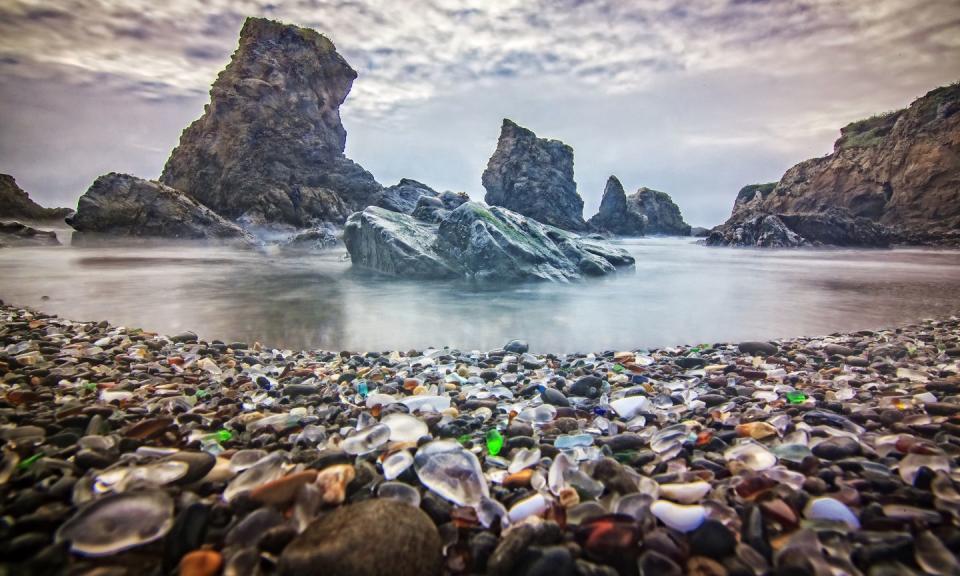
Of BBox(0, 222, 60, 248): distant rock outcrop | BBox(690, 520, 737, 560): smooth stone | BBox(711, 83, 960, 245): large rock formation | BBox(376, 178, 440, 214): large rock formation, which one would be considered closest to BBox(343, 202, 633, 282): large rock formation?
BBox(690, 520, 737, 560): smooth stone

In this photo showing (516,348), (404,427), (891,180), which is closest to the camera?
(404,427)

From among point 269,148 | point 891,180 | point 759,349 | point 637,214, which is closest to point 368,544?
point 759,349

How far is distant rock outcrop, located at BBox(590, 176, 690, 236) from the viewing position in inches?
2985

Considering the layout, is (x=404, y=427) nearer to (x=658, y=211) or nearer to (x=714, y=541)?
(x=714, y=541)

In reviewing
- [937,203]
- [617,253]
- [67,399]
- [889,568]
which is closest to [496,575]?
[889,568]

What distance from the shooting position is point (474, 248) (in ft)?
33.6

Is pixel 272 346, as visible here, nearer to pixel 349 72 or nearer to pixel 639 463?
pixel 639 463

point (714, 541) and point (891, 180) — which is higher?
point (891, 180)

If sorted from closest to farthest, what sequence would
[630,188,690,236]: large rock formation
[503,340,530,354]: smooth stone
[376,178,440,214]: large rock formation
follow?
[503,340,530,354]: smooth stone → [376,178,440,214]: large rock formation → [630,188,690,236]: large rock formation

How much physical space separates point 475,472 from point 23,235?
105ft

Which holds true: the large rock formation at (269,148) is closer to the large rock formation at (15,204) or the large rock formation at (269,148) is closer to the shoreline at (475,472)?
the large rock formation at (15,204)

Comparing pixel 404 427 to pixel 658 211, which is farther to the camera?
pixel 658 211

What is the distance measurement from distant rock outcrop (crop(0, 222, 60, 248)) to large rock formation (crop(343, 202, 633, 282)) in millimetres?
21223

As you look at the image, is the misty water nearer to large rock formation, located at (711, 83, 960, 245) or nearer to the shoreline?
the shoreline
